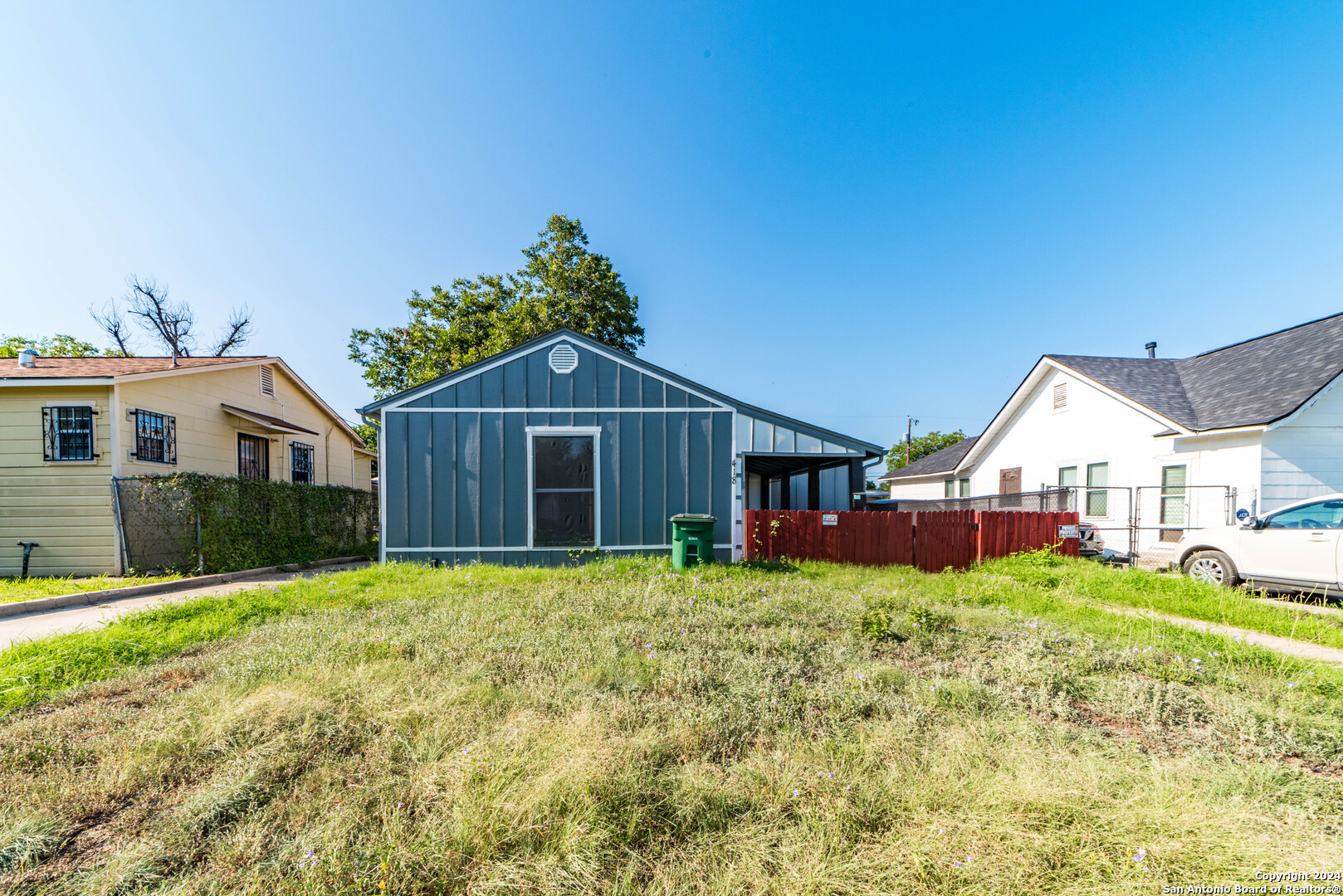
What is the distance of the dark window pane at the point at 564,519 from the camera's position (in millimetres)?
8984

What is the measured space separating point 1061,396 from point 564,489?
13.7 meters

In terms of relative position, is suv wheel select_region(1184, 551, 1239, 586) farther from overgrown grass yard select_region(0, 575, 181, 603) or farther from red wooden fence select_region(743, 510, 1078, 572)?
overgrown grass yard select_region(0, 575, 181, 603)

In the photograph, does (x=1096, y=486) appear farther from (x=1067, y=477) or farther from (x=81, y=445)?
(x=81, y=445)

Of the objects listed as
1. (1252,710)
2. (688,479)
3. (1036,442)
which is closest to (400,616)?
(688,479)

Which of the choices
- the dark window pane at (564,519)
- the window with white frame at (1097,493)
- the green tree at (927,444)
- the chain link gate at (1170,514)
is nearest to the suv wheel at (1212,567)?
the chain link gate at (1170,514)

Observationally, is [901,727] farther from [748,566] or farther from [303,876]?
[748,566]

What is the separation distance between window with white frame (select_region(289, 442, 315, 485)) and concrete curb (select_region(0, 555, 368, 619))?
19.3 ft

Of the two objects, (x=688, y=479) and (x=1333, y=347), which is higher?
(x=1333, y=347)

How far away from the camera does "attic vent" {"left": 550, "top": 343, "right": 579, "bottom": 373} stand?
909 centimetres

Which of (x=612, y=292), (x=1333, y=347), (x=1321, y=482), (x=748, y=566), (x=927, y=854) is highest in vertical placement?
(x=612, y=292)

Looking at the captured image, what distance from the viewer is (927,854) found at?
206 centimetres

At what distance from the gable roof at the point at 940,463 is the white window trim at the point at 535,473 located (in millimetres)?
14690

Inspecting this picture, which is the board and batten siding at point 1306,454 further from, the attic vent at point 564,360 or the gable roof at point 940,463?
the attic vent at point 564,360

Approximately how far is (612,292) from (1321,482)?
21.7 m
